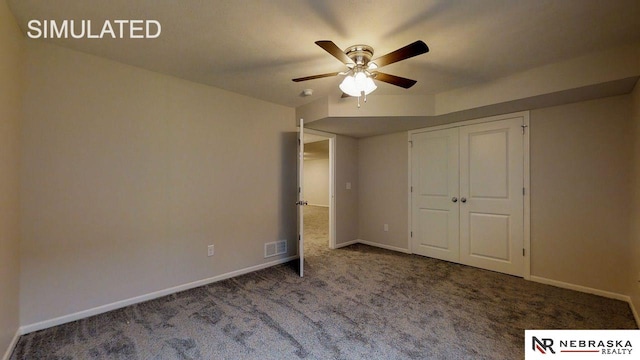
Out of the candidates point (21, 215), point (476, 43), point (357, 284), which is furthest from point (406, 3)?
point (21, 215)

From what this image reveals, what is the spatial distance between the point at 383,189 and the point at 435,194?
0.90 metres

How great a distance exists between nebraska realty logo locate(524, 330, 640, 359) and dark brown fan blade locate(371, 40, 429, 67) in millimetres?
2066

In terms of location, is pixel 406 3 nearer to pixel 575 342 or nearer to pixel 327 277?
pixel 575 342

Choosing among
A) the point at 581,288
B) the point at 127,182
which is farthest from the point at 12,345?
the point at 581,288

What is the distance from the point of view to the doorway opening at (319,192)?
4559mm

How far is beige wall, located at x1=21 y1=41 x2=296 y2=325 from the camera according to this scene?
6.95 feet

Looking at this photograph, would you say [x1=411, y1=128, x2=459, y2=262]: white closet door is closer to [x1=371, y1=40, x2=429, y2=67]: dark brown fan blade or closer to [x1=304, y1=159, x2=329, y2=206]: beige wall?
[x1=371, y1=40, x2=429, y2=67]: dark brown fan blade

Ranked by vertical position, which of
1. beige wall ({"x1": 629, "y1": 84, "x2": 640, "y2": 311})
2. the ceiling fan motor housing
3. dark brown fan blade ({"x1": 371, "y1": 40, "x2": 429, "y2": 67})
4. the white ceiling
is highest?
the white ceiling

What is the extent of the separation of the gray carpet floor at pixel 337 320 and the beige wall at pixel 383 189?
1.31m

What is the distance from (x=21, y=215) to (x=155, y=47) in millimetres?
1654

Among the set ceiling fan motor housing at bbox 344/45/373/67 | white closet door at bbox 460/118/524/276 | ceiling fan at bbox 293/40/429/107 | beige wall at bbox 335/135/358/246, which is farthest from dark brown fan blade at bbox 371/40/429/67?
beige wall at bbox 335/135/358/246

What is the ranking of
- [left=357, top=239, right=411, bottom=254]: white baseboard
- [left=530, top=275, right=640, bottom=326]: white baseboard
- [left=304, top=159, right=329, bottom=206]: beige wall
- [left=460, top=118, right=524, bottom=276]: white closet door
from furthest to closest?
[left=304, top=159, right=329, bottom=206]: beige wall, [left=357, top=239, right=411, bottom=254]: white baseboard, [left=460, top=118, right=524, bottom=276]: white closet door, [left=530, top=275, right=640, bottom=326]: white baseboard

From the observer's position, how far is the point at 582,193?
282 centimetres

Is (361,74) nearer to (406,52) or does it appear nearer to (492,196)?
(406,52)
